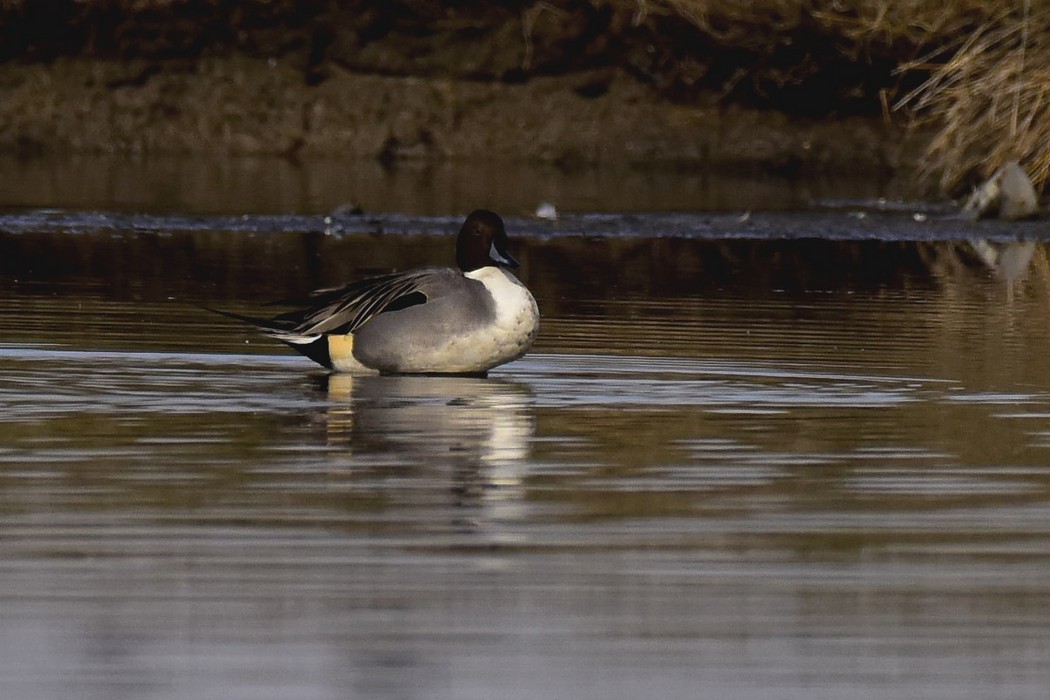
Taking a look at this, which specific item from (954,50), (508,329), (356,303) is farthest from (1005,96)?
(508,329)

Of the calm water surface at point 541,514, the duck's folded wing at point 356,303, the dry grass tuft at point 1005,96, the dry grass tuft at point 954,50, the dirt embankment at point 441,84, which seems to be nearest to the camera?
the calm water surface at point 541,514

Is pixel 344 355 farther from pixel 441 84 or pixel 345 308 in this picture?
pixel 441 84

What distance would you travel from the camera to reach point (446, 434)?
7070mm

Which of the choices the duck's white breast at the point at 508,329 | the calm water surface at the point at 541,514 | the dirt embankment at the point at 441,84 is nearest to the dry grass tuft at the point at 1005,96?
the dirt embankment at the point at 441,84

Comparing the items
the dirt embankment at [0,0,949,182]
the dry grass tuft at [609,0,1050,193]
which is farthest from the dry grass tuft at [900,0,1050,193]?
the dirt embankment at [0,0,949,182]

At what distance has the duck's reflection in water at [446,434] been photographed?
19.9 feet

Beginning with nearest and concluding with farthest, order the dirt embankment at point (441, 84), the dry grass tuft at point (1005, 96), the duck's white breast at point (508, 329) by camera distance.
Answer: the duck's white breast at point (508, 329) → the dry grass tuft at point (1005, 96) → the dirt embankment at point (441, 84)

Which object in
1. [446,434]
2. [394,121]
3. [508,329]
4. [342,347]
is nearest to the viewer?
[446,434]

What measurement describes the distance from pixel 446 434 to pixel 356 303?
1781 mm

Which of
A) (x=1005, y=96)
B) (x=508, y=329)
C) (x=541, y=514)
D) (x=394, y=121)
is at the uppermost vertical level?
(x=1005, y=96)

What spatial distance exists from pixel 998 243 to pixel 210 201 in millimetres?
5367

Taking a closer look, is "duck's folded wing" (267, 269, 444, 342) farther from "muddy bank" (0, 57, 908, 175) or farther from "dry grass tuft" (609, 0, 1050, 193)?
"muddy bank" (0, 57, 908, 175)

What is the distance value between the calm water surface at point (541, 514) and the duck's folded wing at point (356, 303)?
0.53ft

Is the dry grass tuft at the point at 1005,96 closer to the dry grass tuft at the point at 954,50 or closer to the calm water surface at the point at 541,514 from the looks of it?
the dry grass tuft at the point at 954,50
